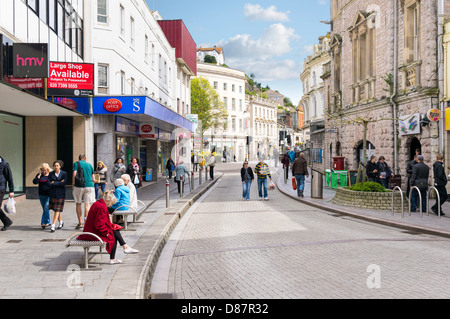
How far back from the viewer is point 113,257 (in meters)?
7.23

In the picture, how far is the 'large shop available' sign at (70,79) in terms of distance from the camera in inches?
621

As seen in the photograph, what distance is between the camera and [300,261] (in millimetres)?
7645

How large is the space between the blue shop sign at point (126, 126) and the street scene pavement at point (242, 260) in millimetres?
8032

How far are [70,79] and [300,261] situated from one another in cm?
1139

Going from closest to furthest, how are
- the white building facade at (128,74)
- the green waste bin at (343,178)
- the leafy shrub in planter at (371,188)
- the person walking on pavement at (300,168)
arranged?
the leafy shrub in planter at (371,188) < the person walking on pavement at (300,168) < the white building facade at (128,74) < the green waste bin at (343,178)

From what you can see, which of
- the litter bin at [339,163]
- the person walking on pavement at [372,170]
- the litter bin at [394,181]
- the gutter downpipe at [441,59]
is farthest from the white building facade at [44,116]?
the litter bin at [339,163]

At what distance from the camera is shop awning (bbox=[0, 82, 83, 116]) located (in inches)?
443

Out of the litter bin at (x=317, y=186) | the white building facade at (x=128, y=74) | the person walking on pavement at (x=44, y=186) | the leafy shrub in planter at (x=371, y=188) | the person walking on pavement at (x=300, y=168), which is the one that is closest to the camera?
the person walking on pavement at (x=44, y=186)

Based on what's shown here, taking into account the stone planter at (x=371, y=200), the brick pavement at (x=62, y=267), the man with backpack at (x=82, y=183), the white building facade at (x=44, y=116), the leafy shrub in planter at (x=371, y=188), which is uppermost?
the white building facade at (x=44, y=116)

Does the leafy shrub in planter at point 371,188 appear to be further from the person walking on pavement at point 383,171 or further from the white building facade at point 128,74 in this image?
the white building facade at point 128,74

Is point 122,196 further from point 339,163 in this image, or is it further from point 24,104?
point 339,163

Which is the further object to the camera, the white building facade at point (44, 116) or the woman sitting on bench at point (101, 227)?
the white building facade at point (44, 116)
